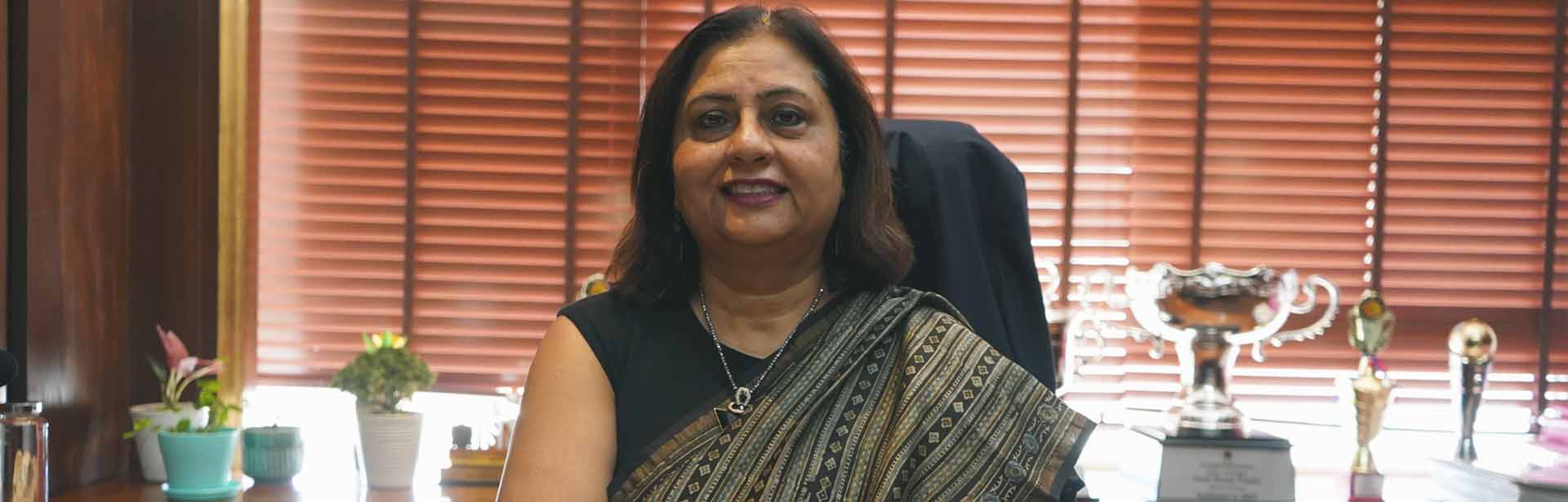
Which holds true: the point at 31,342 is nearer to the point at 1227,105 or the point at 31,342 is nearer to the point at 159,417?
the point at 159,417

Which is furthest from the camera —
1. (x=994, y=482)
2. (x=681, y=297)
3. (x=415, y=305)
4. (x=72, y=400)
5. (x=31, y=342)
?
(x=415, y=305)

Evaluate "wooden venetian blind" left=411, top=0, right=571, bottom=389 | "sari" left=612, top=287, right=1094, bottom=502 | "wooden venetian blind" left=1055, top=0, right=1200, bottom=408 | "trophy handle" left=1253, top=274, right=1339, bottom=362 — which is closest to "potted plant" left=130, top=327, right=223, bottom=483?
"wooden venetian blind" left=411, top=0, right=571, bottom=389

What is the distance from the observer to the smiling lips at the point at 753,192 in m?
1.36

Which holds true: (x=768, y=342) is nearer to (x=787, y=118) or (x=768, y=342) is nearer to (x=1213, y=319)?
(x=787, y=118)

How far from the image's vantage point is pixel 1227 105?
9.95 ft

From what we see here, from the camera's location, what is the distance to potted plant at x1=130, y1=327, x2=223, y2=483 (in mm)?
2637

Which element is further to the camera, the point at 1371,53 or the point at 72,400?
the point at 1371,53

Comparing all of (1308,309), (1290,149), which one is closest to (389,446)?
(1308,309)

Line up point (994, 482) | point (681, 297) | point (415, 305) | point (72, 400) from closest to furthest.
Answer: point (994, 482) → point (681, 297) → point (72, 400) → point (415, 305)

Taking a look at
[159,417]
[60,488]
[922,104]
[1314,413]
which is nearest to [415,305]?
[159,417]

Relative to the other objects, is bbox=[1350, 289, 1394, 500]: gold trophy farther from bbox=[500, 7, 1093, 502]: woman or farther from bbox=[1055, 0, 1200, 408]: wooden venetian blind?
bbox=[500, 7, 1093, 502]: woman

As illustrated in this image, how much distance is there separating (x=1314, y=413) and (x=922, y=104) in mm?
1059

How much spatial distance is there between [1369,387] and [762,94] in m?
1.81

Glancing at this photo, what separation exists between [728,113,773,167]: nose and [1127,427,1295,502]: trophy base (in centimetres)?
138
